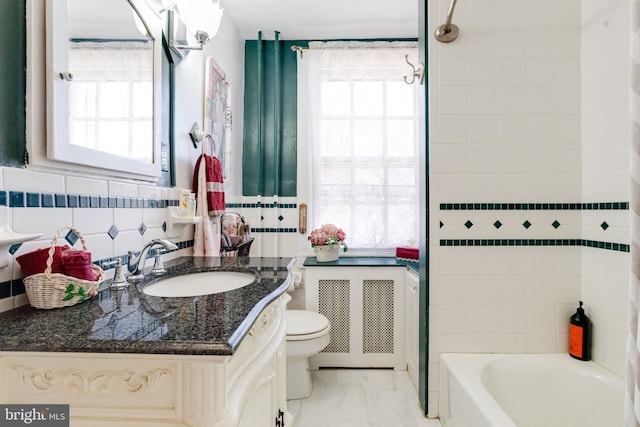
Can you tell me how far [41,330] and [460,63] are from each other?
6.06 feet

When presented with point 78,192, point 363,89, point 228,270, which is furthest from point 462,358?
point 363,89

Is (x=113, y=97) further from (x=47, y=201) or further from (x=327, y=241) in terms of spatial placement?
(x=327, y=241)

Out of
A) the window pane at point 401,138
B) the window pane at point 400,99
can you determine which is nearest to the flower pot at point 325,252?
the window pane at point 401,138

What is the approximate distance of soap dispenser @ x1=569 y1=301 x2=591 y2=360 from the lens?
1581 millimetres

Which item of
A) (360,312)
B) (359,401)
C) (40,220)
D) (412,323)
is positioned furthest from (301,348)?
(40,220)

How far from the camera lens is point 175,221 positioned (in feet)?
5.07

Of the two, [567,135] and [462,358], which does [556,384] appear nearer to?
[462,358]

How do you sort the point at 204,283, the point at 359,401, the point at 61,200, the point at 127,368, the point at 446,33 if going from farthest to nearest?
the point at 359,401 → the point at 446,33 → the point at 204,283 → the point at 61,200 → the point at 127,368

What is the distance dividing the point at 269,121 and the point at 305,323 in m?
1.60

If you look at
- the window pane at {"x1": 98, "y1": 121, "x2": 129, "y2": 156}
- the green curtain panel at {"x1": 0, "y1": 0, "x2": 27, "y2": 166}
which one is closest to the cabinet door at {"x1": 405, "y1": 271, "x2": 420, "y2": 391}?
the window pane at {"x1": 98, "y1": 121, "x2": 129, "y2": 156}

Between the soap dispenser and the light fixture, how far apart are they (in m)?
2.16

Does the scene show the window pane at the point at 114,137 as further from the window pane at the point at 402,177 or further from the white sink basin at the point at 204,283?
the window pane at the point at 402,177

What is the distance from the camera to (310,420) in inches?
70.2

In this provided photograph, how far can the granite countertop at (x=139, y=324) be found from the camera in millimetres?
597
